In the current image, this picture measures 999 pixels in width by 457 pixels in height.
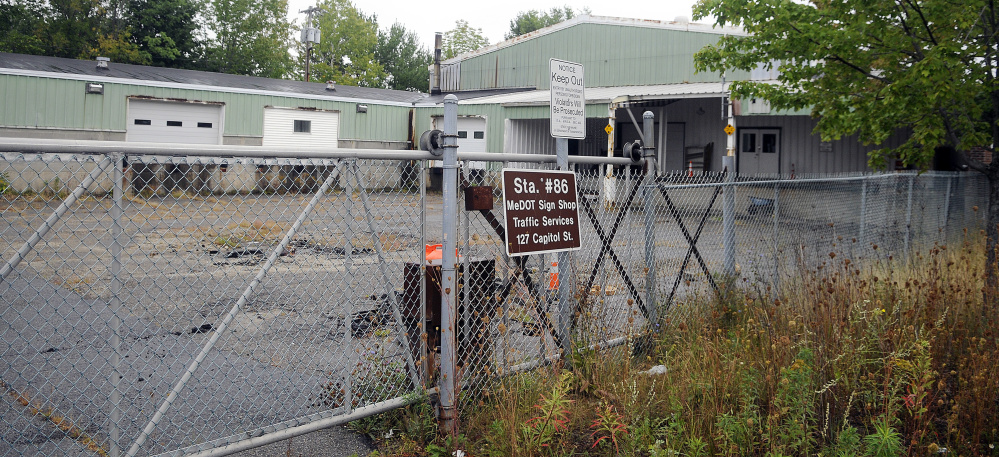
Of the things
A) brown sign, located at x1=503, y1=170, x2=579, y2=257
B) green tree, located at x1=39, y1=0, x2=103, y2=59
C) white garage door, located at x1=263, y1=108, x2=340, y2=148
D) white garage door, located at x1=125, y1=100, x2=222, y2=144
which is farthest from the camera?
green tree, located at x1=39, y1=0, x2=103, y2=59

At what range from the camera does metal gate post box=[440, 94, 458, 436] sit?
3957mm

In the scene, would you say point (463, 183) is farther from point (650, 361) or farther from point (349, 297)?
point (650, 361)

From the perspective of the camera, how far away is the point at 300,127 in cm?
2669

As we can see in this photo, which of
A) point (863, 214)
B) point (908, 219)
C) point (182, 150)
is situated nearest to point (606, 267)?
point (182, 150)

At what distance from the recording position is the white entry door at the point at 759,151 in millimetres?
21266

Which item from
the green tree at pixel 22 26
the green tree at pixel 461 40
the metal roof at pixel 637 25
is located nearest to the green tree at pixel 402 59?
the green tree at pixel 461 40

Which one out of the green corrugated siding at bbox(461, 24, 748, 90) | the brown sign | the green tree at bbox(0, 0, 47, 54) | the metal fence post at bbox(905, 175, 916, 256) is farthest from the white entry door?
the green tree at bbox(0, 0, 47, 54)

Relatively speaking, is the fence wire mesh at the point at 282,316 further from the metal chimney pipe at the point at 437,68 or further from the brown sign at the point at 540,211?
the metal chimney pipe at the point at 437,68

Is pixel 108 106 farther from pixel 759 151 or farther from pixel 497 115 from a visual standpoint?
pixel 759 151

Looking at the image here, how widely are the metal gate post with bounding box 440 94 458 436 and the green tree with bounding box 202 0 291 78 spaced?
50537mm

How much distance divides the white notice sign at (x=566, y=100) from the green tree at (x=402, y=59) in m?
58.5

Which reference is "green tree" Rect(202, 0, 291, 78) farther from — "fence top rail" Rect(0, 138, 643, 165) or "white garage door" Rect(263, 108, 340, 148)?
"fence top rail" Rect(0, 138, 643, 165)

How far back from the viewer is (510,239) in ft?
13.7

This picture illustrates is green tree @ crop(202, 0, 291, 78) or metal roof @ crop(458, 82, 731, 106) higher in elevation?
green tree @ crop(202, 0, 291, 78)
